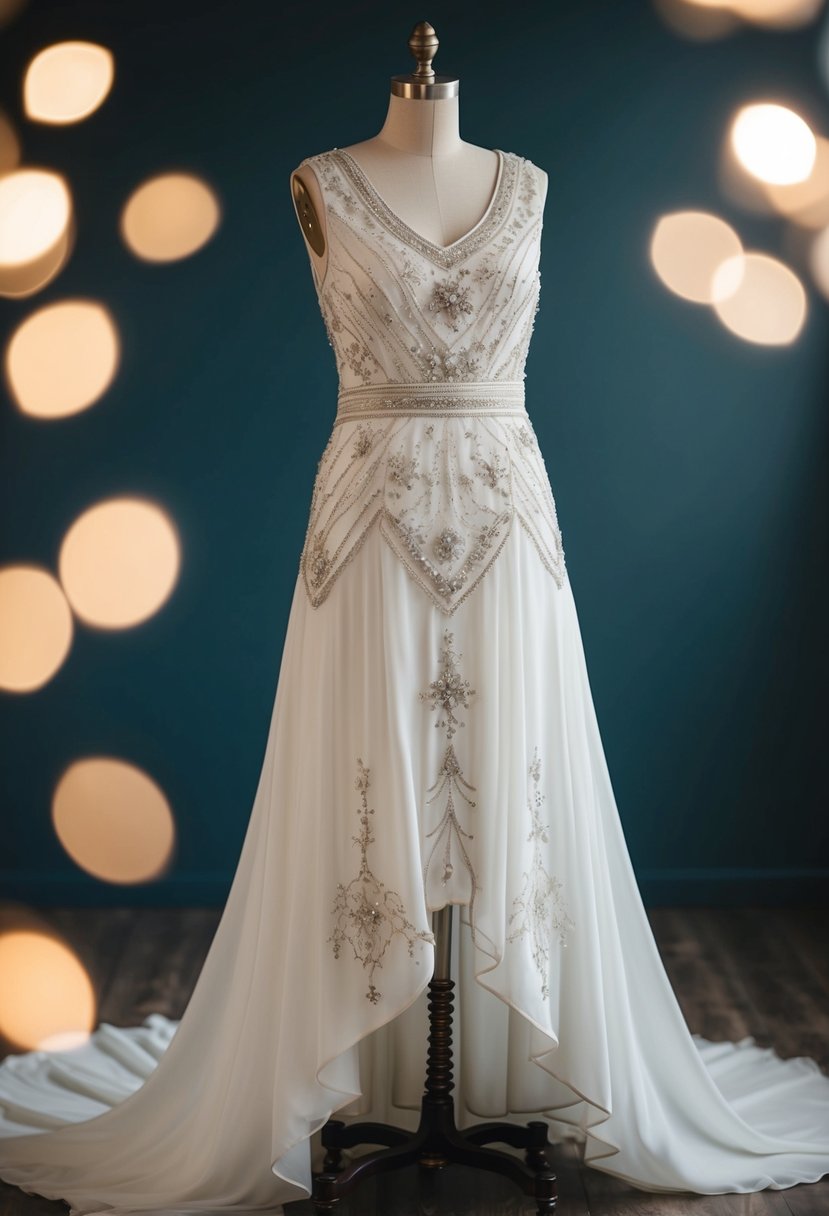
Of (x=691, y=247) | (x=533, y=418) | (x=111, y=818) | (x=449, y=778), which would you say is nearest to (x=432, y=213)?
(x=449, y=778)

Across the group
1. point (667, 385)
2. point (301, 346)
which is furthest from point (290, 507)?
point (667, 385)

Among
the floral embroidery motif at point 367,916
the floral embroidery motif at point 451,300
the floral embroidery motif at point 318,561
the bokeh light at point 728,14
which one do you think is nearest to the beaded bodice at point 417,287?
the floral embroidery motif at point 451,300

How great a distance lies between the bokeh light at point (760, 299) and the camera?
3557mm

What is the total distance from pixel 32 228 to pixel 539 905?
230 centimetres

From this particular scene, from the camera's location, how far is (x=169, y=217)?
3520mm

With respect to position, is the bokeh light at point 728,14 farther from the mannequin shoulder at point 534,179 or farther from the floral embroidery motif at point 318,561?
the floral embroidery motif at point 318,561

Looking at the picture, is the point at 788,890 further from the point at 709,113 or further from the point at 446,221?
the point at 446,221

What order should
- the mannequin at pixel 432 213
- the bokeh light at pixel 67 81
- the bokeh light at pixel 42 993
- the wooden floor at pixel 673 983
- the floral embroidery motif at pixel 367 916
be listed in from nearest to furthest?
the floral embroidery motif at pixel 367 916 < the mannequin at pixel 432 213 < the wooden floor at pixel 673 983 < the bokeh light at pixel 42 993 < the bokeh light at pixel 67 81

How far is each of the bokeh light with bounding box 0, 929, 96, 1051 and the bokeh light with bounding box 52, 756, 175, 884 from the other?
0.89 ft

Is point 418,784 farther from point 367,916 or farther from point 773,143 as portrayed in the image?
point 773,143

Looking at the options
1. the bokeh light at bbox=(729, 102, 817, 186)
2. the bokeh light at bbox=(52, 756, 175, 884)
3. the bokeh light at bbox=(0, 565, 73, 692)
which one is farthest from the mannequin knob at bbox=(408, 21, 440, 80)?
the bokeh light at bbox=(52, 756, 175, 884)

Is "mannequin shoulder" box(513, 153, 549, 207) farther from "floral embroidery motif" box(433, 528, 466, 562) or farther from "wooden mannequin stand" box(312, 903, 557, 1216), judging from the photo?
"wooden mannequin stand" box(312, 903, 557, 1216)

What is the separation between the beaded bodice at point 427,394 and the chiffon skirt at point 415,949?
41 mm

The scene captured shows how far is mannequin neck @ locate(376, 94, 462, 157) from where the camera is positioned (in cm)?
209
